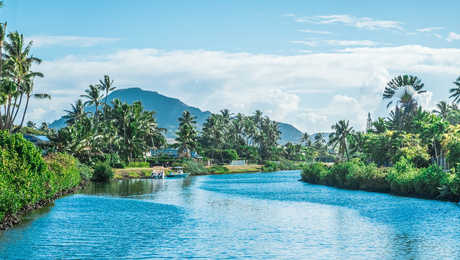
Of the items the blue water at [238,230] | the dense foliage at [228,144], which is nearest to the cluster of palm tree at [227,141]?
the dense foliage at [228,144]

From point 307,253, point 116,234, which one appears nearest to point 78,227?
point 116,234

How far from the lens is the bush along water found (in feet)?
110

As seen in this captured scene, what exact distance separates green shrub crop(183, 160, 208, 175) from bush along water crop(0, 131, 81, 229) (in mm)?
85316

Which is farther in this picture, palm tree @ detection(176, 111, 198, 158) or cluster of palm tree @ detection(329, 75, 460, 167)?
palm tree @ detection(176, 111, 198, 158)

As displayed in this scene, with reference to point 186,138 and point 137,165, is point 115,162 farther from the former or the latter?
point 186,138

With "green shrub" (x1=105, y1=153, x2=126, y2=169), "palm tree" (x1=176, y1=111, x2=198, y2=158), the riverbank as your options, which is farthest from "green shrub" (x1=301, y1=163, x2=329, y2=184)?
"palm tree" (x1=176, y1=111, x2=198, y2=158)

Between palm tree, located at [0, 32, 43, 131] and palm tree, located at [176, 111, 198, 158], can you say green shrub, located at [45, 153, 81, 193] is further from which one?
palm tree, located at [176, 111, 198, 158]

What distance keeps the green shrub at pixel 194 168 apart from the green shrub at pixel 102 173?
41.1 metres

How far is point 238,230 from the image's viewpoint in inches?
1517

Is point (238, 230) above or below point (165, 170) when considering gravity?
below

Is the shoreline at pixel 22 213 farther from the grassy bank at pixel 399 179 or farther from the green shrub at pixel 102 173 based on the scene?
the grassy bank at pixel 399 179

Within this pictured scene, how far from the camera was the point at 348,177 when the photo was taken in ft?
271

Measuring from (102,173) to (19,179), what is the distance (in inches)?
2411

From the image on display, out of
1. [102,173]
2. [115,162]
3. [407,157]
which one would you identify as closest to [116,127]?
[115,162]
